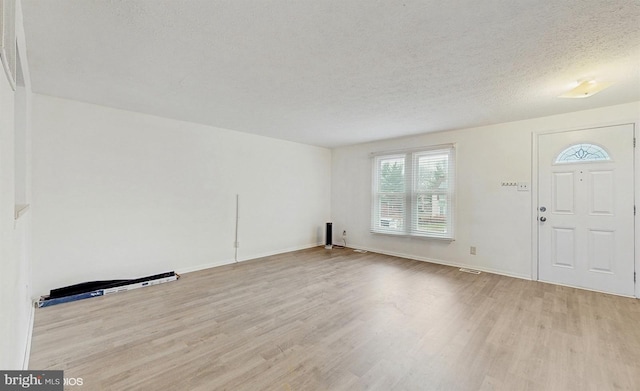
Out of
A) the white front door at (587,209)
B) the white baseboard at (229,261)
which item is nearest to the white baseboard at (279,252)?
the white baseboard at (229,261)

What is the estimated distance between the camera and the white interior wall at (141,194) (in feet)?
10.3

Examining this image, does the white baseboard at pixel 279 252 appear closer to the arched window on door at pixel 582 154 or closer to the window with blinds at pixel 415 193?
the window with blinds at pixel 415 193

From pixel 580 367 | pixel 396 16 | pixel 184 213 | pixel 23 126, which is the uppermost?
pixel 396 16

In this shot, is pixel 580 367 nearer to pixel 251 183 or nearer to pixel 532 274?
pixel 532 274

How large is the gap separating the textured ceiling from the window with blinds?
139 cm

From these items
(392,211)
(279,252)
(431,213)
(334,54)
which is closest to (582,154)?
(431,213)

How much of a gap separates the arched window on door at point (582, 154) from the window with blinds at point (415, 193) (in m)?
1.45

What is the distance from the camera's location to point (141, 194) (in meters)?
3.77

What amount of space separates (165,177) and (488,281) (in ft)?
16.3

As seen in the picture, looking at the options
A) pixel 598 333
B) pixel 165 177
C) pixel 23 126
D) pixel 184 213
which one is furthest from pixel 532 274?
pixel 23 126

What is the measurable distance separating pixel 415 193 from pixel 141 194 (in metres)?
4.57

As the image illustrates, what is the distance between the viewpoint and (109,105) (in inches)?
136

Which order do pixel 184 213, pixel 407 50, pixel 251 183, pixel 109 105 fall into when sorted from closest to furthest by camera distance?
pixel 407 50 → pixel 109 105 → pixel 184 213 → pixel 251 183

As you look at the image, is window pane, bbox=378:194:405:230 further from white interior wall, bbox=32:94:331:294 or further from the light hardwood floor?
white interior wall, bbox=32:94:331:294
